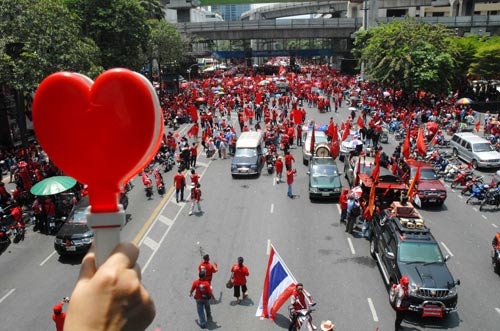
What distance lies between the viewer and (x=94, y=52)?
24.4 metres

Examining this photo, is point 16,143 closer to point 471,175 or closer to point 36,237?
point 36,237

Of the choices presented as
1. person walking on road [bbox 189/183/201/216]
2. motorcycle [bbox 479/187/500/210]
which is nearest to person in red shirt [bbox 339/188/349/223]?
person walking on road [bbox 189/183/201/216]

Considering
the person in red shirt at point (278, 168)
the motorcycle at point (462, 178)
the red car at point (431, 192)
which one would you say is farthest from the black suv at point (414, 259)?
the motorcycle at point (462, 178)

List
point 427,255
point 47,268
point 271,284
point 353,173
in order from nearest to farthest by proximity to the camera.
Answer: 1. point 271,284
2. point 427,255
3. point 47,268
4. point 353,173

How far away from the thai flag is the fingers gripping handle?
7.33 metres

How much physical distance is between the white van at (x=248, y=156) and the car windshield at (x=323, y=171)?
4.03 metres

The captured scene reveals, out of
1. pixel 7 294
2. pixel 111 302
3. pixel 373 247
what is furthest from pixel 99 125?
pixel 373 247

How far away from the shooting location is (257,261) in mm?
13898

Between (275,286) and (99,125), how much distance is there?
7.94m

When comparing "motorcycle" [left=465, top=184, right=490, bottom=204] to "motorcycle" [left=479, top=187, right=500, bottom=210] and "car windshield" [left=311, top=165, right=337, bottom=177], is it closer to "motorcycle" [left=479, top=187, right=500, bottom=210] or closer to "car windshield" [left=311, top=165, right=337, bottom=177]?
"motorcycle" [left=479, top=187, right=500, bottom=210]

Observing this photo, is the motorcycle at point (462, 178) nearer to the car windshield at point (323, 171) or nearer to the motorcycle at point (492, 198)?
the motorcycle at point (492, 198)

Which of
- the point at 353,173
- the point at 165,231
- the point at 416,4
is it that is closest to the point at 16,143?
the point at 165,231

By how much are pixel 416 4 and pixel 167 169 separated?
6254 cm

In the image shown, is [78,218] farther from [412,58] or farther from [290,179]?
[412,58]
